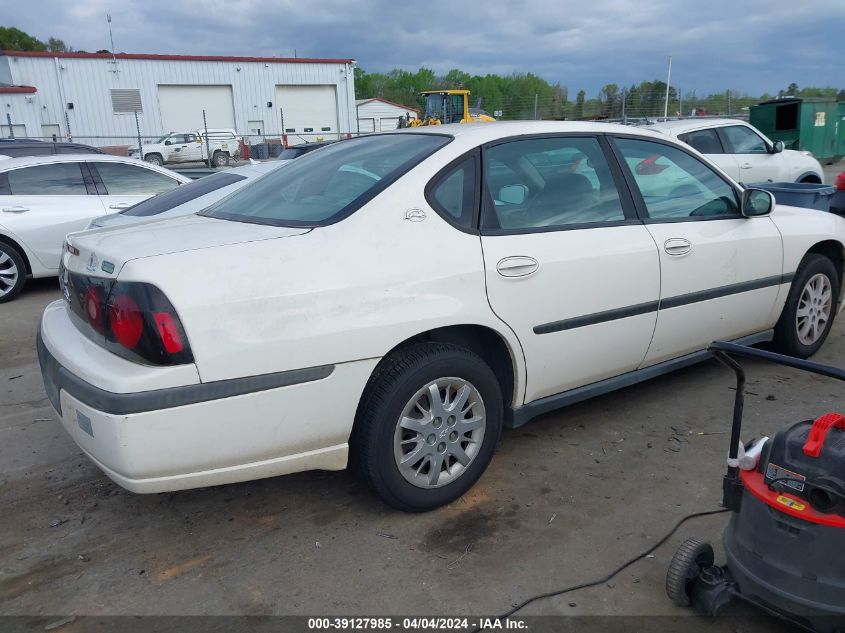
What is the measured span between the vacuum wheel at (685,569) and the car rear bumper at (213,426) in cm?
129

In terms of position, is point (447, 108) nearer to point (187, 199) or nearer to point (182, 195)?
point (182, 195)

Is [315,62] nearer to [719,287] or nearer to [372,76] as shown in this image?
[719,287]

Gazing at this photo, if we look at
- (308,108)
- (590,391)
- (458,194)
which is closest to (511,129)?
(458,194)

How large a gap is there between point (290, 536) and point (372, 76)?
107 metres

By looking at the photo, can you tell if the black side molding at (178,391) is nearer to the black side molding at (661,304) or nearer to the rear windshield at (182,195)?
the black side molding at (661,304)

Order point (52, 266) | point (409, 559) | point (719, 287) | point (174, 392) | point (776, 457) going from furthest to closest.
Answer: point (52, 266) < point (719, 287) < point (409, 559) < point (174, 392) < point (776, 457)

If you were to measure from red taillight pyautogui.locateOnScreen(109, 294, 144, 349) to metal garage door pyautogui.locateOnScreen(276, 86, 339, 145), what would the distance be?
134 feet

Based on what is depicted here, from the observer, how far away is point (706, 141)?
9.67m

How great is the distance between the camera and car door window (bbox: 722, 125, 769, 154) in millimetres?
9859

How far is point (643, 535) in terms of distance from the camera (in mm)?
2930

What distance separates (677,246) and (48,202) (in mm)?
6891

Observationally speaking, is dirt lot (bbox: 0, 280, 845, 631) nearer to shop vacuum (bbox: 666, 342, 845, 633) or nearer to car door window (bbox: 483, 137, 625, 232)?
shop vacuum (bbox: 666, 342, 845, 633)

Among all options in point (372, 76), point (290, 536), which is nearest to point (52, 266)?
point (290, 536)

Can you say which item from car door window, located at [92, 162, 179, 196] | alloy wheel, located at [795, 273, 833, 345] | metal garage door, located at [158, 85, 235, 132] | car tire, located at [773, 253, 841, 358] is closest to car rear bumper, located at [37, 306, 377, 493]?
car tire, located at [773, 253, 841, 358]
